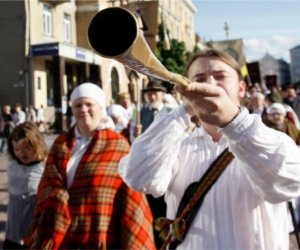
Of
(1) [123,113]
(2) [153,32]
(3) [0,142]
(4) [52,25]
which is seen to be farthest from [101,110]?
(4) [52,25]

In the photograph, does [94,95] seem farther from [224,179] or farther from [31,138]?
[224,179]

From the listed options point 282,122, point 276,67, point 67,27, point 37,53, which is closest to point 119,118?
point 282,122

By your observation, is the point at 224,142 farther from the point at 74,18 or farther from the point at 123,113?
the point at 74,18

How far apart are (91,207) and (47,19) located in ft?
69.8

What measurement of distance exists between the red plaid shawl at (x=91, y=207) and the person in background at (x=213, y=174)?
0.99 m

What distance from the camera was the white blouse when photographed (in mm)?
1376

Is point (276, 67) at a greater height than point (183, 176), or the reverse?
point (276, 67)

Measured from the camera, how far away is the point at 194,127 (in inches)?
80.2

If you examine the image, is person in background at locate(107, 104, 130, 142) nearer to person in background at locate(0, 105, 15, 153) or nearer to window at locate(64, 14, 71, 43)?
person in background at locate(0, 105, 15, 153)

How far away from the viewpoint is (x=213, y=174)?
1683mm

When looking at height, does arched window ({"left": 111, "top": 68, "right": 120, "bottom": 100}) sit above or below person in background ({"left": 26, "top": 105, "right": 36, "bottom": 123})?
above

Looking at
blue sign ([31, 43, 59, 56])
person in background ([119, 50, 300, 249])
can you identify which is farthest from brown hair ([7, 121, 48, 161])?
blue sign ([31, 43, 59, 56])

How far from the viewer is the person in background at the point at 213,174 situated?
1399mm

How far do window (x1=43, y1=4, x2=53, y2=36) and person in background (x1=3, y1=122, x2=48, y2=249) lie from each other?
1998cm
